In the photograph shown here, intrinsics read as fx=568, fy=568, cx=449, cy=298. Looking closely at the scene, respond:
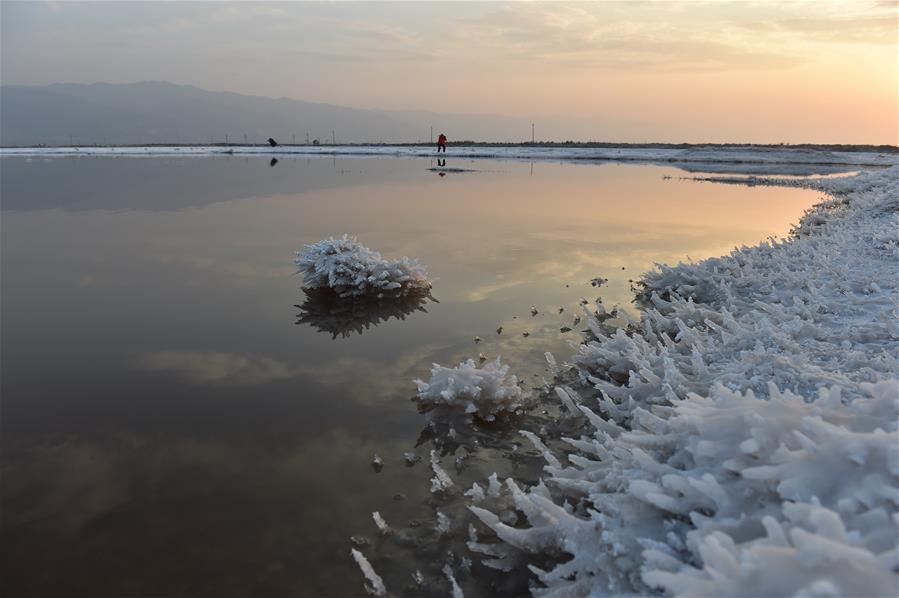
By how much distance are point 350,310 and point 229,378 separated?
8.85 feet

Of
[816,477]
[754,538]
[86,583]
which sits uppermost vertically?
[816,477]

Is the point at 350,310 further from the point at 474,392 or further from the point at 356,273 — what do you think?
the point at 474,392

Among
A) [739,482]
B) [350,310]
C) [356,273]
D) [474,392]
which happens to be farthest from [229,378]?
[739,482]

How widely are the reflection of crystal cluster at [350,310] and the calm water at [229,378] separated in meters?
0.08

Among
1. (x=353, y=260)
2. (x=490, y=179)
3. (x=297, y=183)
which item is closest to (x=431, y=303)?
(x=353, y=260)

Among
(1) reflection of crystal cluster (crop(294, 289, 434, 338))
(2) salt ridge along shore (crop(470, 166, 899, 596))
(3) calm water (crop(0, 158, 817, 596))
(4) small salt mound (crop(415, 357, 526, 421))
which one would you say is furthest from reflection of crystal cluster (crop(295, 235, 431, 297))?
(2) salt ridge along shore (crop(470, 166, 899, 596))

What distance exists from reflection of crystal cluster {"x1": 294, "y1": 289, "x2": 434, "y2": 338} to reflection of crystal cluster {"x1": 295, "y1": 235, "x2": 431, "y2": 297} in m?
0.13

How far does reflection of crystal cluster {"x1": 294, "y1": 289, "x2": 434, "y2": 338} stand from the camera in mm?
7571

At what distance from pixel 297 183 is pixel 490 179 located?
987 cm

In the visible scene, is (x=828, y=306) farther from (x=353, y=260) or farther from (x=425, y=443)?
(x=353, y=260)

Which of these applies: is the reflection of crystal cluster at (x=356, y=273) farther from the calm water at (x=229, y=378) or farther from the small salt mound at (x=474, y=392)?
the small salt mound at (x=474, y=392)

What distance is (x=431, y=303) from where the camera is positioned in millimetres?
8523

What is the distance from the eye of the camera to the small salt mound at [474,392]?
510 cm

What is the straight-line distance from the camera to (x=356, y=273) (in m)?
8.77
